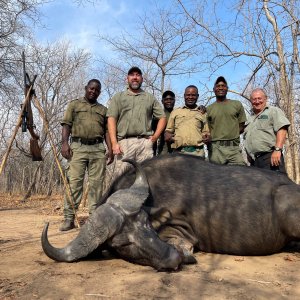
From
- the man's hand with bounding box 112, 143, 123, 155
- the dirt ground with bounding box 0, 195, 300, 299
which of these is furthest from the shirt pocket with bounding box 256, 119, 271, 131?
the man's hand with bounding box 112, 143, 123, 155

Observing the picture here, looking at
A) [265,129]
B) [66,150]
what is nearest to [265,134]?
[265,129]

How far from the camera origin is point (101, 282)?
3361 millimetres

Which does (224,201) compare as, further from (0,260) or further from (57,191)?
(57,191)

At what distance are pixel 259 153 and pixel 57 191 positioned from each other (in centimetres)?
2115

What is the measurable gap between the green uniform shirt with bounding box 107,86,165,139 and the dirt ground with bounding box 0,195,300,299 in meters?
2.41

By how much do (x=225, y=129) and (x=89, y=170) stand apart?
2757mm

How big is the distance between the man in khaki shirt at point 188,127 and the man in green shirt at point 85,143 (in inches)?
50.1

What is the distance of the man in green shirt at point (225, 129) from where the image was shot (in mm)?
6520

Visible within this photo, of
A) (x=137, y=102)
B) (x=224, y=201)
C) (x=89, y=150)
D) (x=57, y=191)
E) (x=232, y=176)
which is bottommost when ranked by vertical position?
(x=57, y=191)

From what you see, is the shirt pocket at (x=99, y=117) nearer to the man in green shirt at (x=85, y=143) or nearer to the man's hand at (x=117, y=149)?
the man in green shirt at (x=85, y=143)

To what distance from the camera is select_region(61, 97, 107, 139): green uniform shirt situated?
6.81m

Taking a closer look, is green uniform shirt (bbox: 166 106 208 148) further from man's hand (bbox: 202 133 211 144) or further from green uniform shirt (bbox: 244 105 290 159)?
green uniform shirt (bbox: 244 105 290 159)

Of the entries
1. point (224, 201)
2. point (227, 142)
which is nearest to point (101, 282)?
point (224, 201)

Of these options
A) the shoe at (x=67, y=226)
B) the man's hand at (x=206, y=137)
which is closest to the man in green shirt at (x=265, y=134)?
the man's hand at (x=206, y=137)
